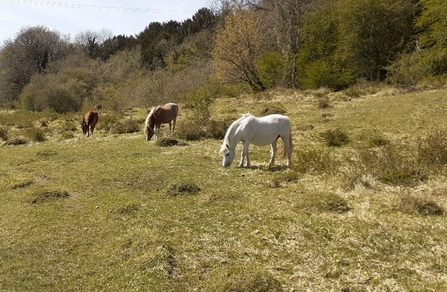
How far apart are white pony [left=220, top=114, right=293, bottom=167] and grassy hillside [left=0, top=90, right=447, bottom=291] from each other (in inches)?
24.5

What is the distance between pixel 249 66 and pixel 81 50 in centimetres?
6051

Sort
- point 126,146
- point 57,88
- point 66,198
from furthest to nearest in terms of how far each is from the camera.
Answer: point 57,88, point 126,146, point 66,198

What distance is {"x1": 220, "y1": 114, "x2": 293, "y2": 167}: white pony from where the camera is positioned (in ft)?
35.8

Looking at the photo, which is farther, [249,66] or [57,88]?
[57,88]

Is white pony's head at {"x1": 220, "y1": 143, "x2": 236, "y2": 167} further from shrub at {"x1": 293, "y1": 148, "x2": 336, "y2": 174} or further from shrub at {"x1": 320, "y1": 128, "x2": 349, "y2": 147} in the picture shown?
shrub at {"x1": 320, "y1": 128, "x2": 349, "y2": 147}

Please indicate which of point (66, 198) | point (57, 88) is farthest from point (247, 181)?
point (57, 88)

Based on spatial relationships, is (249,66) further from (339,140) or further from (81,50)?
(81,50)

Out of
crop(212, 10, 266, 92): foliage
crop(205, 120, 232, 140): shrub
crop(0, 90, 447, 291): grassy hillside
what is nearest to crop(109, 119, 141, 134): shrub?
crop(205, 120, 232, 140): shrub

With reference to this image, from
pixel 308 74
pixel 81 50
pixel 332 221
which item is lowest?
pixel 332 221

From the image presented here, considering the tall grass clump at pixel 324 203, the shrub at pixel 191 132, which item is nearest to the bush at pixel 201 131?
the shrub at pixel 191 132

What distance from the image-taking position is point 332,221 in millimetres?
7066

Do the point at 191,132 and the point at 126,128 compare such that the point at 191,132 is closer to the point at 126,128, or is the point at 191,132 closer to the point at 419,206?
the point at 126,128

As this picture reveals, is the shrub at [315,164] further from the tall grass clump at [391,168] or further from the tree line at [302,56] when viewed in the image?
the tree line at [302,56]

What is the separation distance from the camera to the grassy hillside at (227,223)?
17.8 ft
